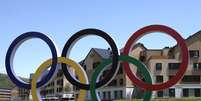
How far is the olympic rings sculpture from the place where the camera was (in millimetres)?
31734

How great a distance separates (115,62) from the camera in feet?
108

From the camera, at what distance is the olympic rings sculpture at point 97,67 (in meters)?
31.7

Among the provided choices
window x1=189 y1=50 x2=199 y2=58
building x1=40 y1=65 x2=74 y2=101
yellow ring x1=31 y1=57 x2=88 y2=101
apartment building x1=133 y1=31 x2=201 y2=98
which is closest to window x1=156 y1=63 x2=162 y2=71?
apartment building x1=133 y1=31 x2=201 y2=98

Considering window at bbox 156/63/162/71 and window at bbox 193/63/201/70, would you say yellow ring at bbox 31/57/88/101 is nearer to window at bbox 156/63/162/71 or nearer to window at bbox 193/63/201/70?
window at bbox 156/63/162/71

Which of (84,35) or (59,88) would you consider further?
(59,88)

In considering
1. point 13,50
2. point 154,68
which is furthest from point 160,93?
point 13,50

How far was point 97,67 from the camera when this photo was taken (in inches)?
1320

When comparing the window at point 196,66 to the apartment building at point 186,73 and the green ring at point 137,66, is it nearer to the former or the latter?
the apartment building at point 186,73

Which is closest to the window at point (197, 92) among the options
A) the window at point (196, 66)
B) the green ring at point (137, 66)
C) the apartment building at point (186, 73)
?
the apartment building at point (186, 73)

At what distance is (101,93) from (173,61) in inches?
845

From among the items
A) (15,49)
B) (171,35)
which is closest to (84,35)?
(15,49)

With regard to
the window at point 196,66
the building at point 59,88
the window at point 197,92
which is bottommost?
the window at point 197,92

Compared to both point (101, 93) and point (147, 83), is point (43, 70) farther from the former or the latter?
point (101, 93)

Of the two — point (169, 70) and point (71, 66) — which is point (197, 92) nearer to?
point (169, 70)
